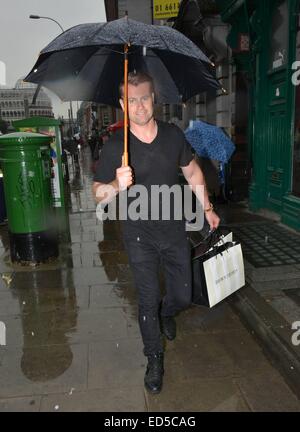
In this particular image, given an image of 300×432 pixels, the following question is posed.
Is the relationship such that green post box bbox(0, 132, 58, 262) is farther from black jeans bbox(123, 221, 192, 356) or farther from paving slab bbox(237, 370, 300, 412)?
paving slab bbox(237, 370, 300, 412)

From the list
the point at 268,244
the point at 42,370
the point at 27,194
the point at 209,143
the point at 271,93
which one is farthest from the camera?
the point at 271,93


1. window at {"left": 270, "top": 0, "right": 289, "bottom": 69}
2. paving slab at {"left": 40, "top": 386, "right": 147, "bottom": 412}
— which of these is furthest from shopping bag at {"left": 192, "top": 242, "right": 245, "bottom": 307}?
window at {"left": 270, "top": 0, "right": 289, "bottom": 69}

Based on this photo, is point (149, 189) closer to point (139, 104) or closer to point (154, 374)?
point (139, 104)

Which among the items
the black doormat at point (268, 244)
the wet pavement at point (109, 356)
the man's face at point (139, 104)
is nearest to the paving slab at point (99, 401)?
the wet pavement at point (109, 356)

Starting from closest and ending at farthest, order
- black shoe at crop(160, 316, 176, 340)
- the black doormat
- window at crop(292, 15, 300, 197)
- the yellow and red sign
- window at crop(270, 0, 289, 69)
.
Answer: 1. black shoe at crop(160, 316, 176, 340)
2. the black doormat
3. window at crop(292, 15, 300, 197)
4. window at crop(270, 0, 289, 69)
5. the yellow and red sign

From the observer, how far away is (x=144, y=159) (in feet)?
9.83

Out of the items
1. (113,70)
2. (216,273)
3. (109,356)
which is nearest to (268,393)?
(216,273)

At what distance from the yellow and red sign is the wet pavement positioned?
10718mm

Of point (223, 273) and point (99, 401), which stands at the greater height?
point (223, 273)

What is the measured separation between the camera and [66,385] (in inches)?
123

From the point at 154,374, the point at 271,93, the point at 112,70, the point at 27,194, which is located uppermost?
the point at 271,93

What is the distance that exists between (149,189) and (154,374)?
1318mm

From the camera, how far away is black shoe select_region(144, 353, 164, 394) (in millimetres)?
3009
